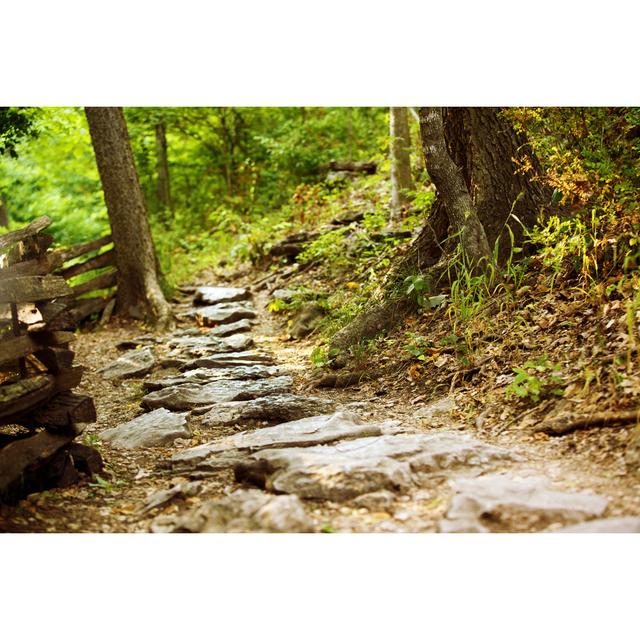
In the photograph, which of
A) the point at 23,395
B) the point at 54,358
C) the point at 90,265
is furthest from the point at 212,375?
the point at 90,265

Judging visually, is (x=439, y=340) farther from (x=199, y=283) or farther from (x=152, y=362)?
(x=199, y=283)

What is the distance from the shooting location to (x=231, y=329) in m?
8.34

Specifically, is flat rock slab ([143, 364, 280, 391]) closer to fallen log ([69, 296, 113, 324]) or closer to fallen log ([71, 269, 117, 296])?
fallen log ([69, 296, 113, 324])

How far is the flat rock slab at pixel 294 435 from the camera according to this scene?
420 cm

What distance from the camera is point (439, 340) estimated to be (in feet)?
18.4

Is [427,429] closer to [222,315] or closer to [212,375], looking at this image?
[212,375]

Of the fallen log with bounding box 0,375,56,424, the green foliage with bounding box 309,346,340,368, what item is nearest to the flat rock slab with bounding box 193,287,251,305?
the green foliage with bounding box 309,346,340,368

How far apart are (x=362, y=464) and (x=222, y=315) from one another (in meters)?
5.62

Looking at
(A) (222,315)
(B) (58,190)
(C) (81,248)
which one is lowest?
(A) (222,315)

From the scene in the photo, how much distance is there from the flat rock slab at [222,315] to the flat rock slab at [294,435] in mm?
4273

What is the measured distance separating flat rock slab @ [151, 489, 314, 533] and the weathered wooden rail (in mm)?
959

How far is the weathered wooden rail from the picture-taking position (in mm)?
3758
